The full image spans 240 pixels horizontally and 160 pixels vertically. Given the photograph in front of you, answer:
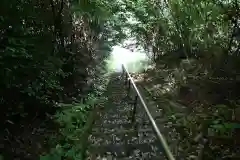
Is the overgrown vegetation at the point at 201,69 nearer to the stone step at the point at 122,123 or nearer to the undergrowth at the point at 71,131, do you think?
the stone step at the point at 122,123

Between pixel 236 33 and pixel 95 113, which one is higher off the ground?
pixel 236 33

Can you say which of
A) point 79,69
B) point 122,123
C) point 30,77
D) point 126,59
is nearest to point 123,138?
point 122,123

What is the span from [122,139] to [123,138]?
39 millimetres

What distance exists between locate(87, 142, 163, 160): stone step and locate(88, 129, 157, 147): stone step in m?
0.18

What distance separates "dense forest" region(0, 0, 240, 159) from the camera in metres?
5.49

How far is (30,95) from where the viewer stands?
596 centimetres

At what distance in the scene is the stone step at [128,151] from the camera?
4.79 metres

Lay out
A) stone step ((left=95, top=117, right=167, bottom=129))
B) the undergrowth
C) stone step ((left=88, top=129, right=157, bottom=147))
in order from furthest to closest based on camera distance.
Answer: stone step ((left=95, top=117, right=167, bottom=129)) < stone step ((left=88, top=129, right=157, bottom=147)) < the undergrowth

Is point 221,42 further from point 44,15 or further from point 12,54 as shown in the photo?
point 12,54

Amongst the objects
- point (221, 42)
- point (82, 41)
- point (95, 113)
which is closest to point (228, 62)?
point (221, 42)

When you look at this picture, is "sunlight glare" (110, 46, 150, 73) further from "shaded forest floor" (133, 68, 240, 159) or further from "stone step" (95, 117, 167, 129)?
"stone step" (95, 117, 167, 129)

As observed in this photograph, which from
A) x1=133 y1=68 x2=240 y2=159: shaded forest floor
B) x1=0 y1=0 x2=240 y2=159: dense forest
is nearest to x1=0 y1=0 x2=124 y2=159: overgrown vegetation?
x1=0 y1=0 x2=240 y2=159: dense forest

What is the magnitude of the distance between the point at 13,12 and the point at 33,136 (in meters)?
2.50

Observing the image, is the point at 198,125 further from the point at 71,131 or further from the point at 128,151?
the point at 71,131
